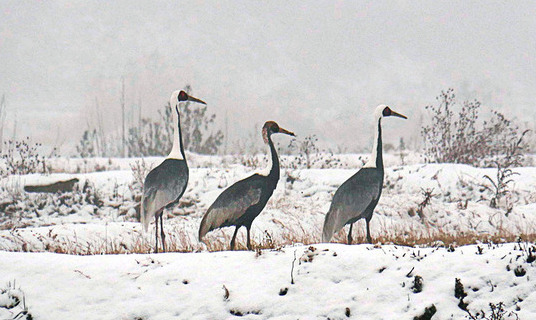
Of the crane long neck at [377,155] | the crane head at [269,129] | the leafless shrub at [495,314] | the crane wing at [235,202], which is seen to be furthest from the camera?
the crane long neck at [377,155]

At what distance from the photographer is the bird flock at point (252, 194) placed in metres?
6.77

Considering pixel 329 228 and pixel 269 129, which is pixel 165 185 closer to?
pixel 269 129

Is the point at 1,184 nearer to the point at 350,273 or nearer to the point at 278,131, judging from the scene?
the point at 278,131

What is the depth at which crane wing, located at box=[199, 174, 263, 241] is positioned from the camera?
6723mm

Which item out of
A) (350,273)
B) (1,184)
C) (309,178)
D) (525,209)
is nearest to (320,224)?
(309,178)

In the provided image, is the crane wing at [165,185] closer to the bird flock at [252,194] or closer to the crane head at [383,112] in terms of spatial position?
the bird flock at [252,194]

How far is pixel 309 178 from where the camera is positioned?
14797 mm

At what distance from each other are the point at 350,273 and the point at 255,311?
0.97 m

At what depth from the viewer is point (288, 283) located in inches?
210

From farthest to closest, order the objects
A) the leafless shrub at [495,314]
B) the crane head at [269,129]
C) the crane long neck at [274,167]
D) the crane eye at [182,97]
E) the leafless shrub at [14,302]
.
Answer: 1. the crane eye at [182,97]
2. the crane head at [269,129]
3. the crane long neck at [274,167]
4. the leafless shrub at [14,302]
5. the leafless shrub at [495,314]

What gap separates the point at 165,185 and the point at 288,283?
268cm

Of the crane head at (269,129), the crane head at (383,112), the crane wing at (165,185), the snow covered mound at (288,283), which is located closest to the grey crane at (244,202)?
the crane head at (269,129)

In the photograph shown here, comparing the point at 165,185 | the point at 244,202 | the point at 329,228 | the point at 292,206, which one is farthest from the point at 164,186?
the point at 292,206

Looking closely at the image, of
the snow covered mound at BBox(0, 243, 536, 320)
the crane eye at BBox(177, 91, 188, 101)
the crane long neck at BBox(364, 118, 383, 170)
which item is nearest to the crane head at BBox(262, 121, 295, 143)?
the crane long neck at BBox(364, 118, 383, 170)
